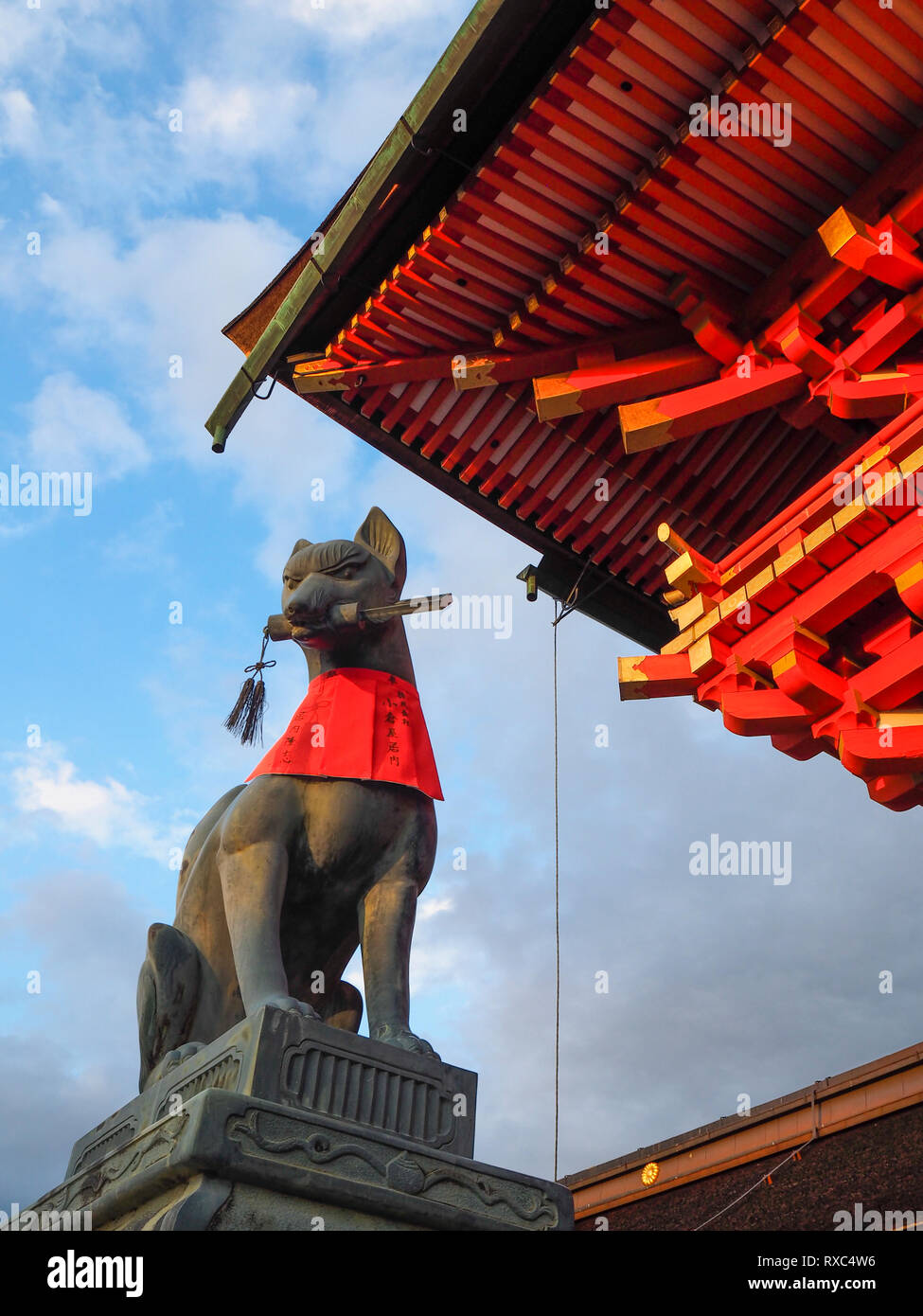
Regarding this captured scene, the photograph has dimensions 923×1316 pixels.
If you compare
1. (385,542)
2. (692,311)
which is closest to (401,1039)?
(385,542)

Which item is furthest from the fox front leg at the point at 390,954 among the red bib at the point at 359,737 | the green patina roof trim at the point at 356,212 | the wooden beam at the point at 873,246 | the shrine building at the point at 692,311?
the wooden beam at the point at 873,246

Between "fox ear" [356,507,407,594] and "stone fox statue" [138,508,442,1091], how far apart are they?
61 centimetres

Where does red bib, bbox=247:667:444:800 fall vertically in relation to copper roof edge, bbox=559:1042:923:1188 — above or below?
above

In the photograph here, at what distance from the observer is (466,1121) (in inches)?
161

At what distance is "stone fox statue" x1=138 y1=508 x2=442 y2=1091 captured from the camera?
4.48m

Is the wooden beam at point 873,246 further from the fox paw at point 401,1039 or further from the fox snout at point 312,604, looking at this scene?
the fox paw at point 401,1039

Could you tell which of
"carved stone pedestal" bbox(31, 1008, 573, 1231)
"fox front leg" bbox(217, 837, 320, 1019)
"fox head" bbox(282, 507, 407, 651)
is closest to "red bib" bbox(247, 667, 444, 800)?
"fox head" bbox(282, 507, 407, 651)

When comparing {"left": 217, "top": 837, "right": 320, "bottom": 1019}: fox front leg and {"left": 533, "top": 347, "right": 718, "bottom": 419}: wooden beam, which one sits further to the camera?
{"left": 533, "top": 347, "right": 718, "bottom": 419}: wooden beam

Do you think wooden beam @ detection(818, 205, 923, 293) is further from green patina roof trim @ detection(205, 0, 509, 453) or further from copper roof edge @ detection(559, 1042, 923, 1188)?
copper roof edge @ detection(559, 1042, 923, 1188)

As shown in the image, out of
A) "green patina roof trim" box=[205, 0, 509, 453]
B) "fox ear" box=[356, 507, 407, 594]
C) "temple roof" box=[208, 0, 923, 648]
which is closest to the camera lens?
"temple roof" box=[208, 0, 923, 648]

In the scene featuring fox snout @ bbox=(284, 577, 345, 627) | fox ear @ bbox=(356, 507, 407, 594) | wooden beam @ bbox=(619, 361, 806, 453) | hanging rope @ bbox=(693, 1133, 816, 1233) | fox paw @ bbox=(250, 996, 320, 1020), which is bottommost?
hanging rope @ bbox=(693, 1133, 816, 1233)

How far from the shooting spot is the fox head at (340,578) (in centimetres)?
512
